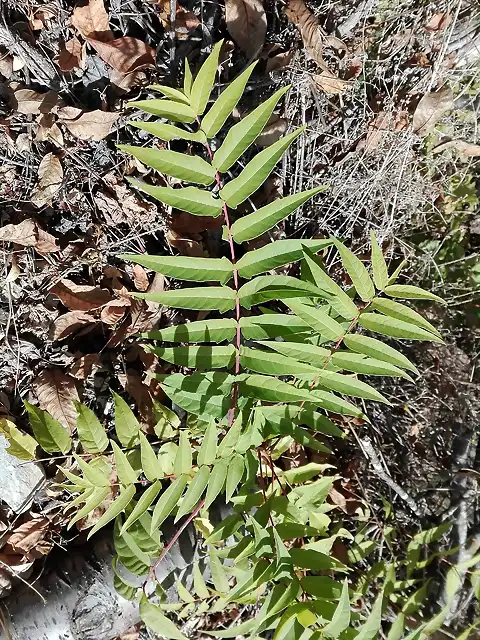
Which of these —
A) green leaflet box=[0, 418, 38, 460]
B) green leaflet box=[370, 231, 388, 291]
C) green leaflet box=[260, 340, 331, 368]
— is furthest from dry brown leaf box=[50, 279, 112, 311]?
green leaflet box=[370, 231, 388, 291]

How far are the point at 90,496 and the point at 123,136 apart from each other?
140 cm

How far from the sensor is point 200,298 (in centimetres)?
147

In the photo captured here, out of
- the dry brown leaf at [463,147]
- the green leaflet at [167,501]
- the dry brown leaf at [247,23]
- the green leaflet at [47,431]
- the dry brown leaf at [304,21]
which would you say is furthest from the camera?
the dry brown leaf at [463,147]

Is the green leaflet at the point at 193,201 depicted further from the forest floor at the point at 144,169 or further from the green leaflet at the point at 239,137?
the forest floor at the point at 144,169

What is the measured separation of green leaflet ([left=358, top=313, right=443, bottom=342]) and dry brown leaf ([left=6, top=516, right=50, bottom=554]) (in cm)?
163

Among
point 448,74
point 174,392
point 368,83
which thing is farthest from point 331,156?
point 174,392

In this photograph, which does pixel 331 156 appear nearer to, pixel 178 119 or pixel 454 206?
pixel 454 206

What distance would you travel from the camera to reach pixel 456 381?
9.09ft

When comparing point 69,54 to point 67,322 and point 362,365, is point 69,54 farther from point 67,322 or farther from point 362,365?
point 362,365

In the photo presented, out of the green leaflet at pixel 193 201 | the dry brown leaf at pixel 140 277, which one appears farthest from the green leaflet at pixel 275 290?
the dry brown leaf at pixel 140 277

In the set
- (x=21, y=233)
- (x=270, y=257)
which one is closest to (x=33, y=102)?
(x=21, y=233)

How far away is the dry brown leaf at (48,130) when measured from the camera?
6.72ft

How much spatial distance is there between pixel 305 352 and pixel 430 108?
1.66m

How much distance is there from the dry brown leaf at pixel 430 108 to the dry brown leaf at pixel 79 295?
1.66 metres
